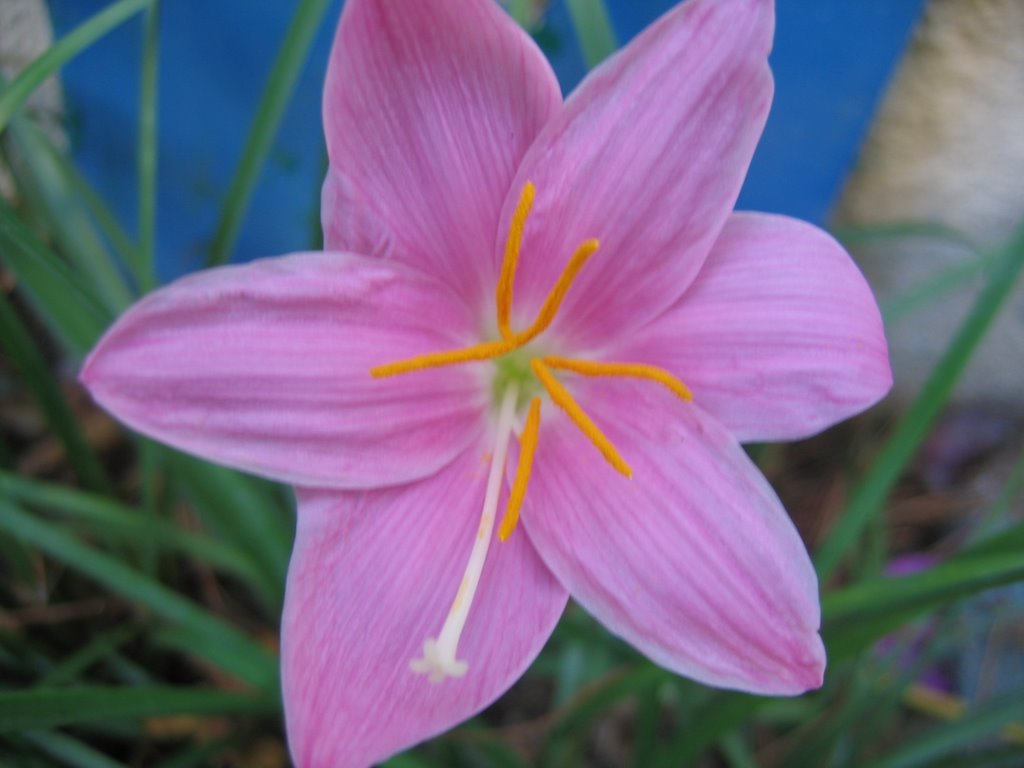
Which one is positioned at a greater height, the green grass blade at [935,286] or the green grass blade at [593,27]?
the green grass blade at [593,27]

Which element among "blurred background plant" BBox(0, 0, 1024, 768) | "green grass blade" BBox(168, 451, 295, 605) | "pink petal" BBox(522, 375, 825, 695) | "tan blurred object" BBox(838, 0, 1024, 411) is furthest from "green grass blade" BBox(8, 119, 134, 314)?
"tan blurred object" BBox(838, 0, 1024, 411)

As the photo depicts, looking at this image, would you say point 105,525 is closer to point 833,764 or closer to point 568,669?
point 568,669

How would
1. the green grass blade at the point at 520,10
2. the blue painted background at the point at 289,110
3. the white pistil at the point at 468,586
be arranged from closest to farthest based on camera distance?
1. the white pistil at the point at 468,586
2. the green grass blade at the point at 520,10
3. the blue painted background at the point at 289,110

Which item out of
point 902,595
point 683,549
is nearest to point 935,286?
point 902,595

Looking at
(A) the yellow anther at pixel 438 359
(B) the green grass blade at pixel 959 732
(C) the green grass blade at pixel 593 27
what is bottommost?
(B) the green grass blade at pixel 959 732

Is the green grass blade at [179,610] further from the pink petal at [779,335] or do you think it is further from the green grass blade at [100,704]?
the pink petal at [779,335]

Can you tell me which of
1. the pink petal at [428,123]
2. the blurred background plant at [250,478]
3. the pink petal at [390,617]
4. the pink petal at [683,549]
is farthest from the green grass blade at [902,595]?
the pink petal at [428,123]

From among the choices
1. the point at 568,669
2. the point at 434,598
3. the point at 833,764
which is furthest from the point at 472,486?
the point at 833,764
